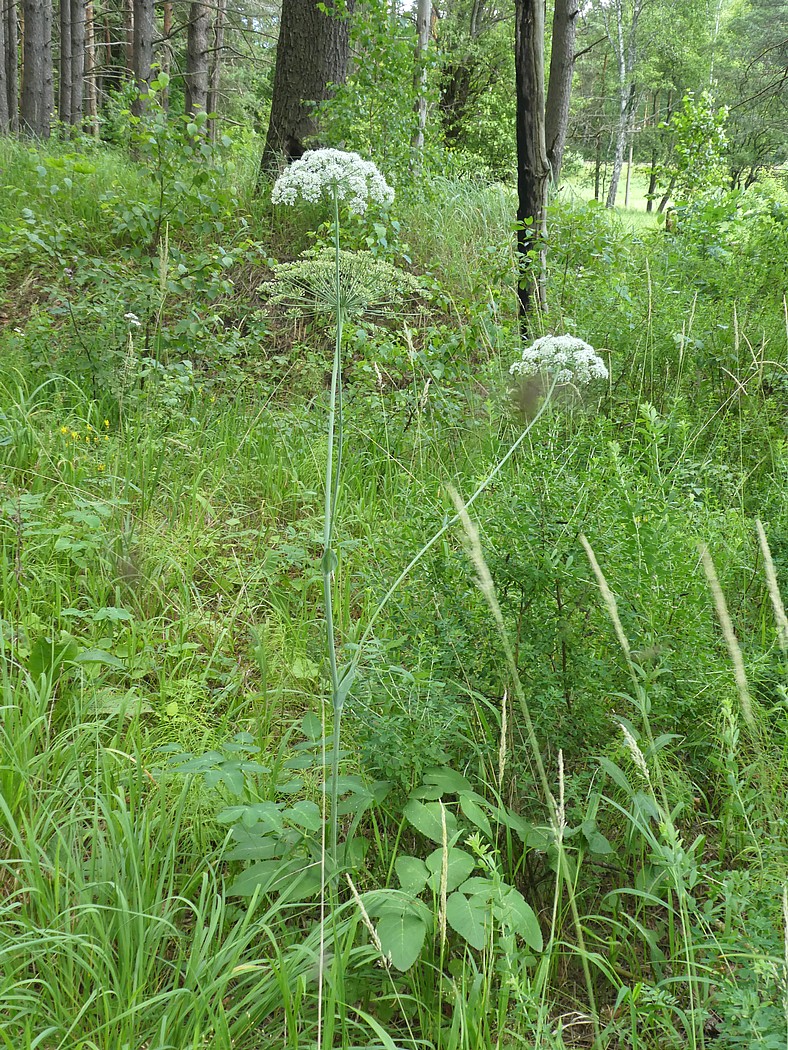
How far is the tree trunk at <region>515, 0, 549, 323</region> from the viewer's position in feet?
13.3

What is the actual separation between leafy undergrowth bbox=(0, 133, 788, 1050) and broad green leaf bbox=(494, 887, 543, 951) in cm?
1

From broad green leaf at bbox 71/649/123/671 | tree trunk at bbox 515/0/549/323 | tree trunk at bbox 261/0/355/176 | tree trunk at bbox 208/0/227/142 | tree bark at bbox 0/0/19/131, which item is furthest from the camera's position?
tree bark at bbox 0/0/19/131

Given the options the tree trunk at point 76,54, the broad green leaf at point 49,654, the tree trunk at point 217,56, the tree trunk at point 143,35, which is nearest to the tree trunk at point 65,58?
the tree trunk at point 76,54

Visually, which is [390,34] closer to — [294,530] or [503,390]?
[503,390]

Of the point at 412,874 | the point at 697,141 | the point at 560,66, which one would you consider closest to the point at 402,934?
the point at 412,874

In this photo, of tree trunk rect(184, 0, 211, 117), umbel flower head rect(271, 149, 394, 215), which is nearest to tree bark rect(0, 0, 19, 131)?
tree trunk rect(184, 0, 211, 117)

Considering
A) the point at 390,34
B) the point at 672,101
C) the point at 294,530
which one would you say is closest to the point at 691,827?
the point at 294,530

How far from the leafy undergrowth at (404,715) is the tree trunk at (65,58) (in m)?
17.8

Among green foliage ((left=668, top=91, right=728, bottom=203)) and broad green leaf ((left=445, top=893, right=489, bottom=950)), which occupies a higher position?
green foliage ((left=668, top=91, right=728, bottom=203))

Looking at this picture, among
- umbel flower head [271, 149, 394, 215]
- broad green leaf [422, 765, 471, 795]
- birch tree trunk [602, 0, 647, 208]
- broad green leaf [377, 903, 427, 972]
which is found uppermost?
birch tree trunk [602, 0, 647, 208]

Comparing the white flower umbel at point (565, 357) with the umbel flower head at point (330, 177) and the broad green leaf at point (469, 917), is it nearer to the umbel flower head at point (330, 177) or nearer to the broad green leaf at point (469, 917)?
the umbel flower head at point (330, 177)

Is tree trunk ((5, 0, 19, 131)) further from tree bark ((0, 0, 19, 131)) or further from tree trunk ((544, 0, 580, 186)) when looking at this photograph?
tree trunk ((544, 0, 580, 186))

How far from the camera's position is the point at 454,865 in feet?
4.71

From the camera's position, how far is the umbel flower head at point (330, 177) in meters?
1.98
